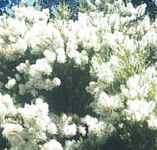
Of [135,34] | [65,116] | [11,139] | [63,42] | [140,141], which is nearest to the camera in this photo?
[140,141]

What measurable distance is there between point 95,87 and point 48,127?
0.86 meters

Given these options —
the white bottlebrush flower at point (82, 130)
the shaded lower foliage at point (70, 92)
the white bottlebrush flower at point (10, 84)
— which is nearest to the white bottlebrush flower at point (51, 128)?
the white bottlebrush flower at point (82, 130)

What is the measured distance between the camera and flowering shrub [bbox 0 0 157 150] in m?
7.22

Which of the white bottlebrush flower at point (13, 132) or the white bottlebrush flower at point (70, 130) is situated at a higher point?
the white bottlebrush flower at point (70, 130)

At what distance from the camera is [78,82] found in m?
8.82

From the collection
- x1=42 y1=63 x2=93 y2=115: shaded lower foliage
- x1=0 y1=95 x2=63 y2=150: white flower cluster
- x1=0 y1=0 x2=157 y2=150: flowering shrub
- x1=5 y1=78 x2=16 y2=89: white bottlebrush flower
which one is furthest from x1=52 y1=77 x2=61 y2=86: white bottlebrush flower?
x1=0 y1=95 x2=63 y2=150: white flower cluster

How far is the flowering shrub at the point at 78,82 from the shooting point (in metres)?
7.22

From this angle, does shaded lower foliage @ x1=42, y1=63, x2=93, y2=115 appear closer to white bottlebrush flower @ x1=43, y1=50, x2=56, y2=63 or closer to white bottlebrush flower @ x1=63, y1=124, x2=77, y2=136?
white bottlebrush flower @ x1=43, y1=50, x2=56, y2=63

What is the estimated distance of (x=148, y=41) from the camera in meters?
9.12

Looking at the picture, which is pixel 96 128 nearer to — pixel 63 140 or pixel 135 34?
pixel 63 140

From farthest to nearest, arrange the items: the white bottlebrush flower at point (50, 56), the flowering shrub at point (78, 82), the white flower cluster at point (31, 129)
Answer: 1. the white bottlebrush flower at point (50, 56)
2. the white flower cluster at point (31, 129)
3. the flowering shrub at point (78, 82)

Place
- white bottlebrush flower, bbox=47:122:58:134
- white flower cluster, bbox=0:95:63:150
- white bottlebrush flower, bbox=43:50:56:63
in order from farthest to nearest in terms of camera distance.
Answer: white bottlebrush flower, bbox=43:50:56:63
white bottlebrush flower, bbox=47:122:58:134
white flower cluster, bbox=0:95:63:150

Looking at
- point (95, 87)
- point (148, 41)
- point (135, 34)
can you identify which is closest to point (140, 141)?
point (95, 87)

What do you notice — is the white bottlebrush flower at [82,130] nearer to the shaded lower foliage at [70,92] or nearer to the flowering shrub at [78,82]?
the flowering shrub at [78,82]
